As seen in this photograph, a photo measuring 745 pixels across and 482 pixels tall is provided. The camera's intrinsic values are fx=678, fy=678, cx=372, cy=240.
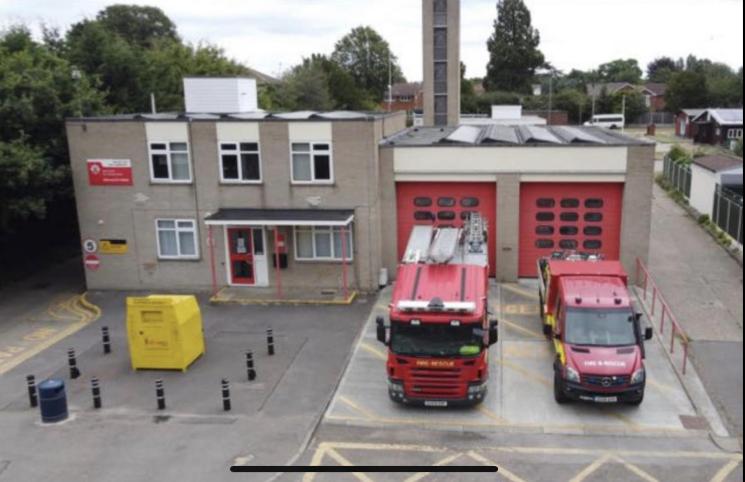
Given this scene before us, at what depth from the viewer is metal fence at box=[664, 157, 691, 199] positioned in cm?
3519

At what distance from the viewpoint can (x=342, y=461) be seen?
1140 cm

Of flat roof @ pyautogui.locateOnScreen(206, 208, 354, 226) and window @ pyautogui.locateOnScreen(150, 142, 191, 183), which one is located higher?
window @ pyautogui.locateOnScreen(150, 142, 191, 183)

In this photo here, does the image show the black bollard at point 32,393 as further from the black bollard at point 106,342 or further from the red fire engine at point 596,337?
the red fire engine at point 596,337

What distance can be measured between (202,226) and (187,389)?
798 cm

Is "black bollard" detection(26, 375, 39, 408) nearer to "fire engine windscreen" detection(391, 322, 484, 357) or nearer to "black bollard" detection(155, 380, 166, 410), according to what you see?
"black bollard" detection(155, 380, 166, 410)

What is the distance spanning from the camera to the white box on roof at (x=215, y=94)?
26297 millimetres

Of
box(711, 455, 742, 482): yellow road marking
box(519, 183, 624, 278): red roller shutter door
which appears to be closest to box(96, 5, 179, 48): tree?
box(519, 183, 624, 278): red roller shutter door

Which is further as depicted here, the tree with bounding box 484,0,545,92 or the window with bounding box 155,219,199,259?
the tree with bounding box 484,0,545,92

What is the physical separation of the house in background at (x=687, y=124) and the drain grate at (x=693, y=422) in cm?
6086

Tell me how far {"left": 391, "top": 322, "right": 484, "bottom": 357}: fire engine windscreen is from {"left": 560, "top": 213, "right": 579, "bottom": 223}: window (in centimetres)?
981

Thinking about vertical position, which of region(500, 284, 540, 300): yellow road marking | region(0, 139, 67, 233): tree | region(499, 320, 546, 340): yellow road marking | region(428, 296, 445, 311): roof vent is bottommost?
region(499, 320, 546, 340): yellow road marking

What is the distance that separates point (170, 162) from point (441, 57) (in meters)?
26.6

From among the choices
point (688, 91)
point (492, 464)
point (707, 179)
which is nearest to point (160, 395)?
point (492, 464)

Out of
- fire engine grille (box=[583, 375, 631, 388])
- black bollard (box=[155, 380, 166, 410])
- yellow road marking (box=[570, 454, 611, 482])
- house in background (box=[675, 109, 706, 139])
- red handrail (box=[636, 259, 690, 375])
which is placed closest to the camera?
yellow road marking (box=[570, 454, 611, 482])
